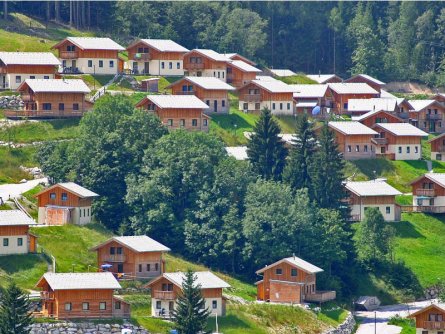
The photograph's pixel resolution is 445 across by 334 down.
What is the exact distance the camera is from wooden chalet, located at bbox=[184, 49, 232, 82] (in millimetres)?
191750

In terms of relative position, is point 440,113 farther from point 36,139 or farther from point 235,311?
point 235,311

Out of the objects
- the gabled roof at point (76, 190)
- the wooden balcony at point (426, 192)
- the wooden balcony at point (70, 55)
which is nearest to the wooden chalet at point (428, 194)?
the wooden balcony at point (426, 192)

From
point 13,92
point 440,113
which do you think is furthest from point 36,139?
point 440,113

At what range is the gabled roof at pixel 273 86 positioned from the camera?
608 feet

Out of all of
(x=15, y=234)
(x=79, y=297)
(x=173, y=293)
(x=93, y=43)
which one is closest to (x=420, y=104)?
(x=93, y=43)

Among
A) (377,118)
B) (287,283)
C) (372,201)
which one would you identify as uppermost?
(377,118)

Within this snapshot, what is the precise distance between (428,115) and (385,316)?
5167 cm

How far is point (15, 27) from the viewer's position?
19625 cm

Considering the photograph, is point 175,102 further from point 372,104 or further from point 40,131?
point 372,104

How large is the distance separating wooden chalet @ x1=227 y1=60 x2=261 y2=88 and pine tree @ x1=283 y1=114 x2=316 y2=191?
28083mm

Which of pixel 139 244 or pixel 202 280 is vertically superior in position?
pixel 139 244

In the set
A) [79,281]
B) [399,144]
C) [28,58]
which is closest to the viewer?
[79,281]

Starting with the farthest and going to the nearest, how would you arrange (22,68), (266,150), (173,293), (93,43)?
(93,43), (22,68), (266,150), (173,293)

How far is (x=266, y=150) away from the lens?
531ft
